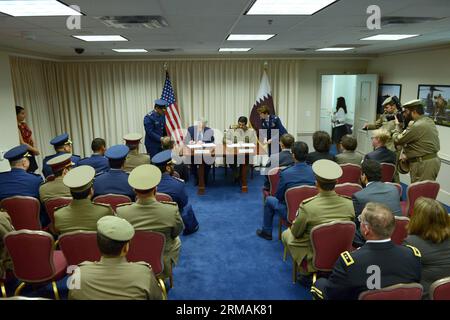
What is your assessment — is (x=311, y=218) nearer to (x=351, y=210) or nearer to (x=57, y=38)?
(x=351, y=210)

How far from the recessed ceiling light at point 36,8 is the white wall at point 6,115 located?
2.88 meters

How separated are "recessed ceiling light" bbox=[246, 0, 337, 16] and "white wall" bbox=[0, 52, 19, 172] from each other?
446 cm

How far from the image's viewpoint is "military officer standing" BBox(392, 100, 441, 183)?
474cm

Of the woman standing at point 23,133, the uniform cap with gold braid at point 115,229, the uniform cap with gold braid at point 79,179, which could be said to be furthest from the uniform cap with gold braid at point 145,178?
the woman standing at point 23,133

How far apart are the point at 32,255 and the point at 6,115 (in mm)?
3832

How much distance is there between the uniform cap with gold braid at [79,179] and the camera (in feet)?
9.41

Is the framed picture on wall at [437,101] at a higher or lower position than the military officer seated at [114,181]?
higher

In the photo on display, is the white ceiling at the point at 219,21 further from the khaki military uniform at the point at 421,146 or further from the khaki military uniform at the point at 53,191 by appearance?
the khaki military uniform at the point at 53,191

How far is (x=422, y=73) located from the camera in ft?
22.2

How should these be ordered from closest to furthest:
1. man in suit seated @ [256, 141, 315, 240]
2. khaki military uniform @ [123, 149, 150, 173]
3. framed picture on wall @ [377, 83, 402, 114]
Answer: man in suit seated @ [256, 141, 315, 240], khaki military uniform @ [123, 149, 150, 173], framed picture on wall @ [377, 83, 402, 114]

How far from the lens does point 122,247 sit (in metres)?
1.95

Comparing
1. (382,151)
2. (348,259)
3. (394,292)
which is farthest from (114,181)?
A: (382,151)

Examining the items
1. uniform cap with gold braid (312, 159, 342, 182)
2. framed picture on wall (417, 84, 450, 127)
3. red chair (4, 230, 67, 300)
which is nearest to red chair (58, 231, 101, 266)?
red chair (4, 230, 67, 300)

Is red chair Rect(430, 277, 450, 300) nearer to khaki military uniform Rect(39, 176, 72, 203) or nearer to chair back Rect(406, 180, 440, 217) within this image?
chair back Rect(406, 180, 440, 217)
